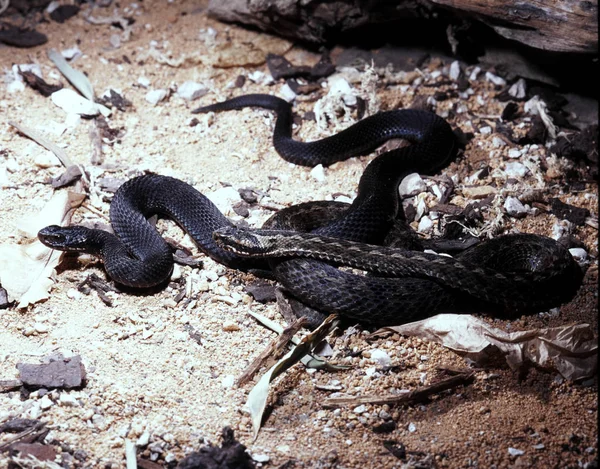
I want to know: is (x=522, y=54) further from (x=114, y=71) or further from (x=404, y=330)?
(x=114, y=71)

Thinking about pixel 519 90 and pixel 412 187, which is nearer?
pixel 412 187

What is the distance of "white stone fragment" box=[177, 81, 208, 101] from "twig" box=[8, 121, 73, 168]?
1512 millimetres

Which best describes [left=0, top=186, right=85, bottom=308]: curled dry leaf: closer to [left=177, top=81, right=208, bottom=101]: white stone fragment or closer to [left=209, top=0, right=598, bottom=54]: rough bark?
[left=177, top=81, right=208, bottom=101]: white stone fragment

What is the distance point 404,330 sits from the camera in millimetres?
4387

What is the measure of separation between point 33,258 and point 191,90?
279cm

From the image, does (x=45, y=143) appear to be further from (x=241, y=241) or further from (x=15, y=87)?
(x=241, y=241)

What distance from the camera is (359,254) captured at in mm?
4758

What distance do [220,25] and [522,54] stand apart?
3.52 m

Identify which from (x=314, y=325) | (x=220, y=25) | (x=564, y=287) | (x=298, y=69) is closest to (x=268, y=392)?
(x=314, y=325)

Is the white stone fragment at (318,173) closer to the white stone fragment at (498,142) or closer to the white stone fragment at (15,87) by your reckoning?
the white stone fragment at (498,142)

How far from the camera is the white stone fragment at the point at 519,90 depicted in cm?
669

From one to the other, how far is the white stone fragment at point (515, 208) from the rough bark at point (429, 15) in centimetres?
130

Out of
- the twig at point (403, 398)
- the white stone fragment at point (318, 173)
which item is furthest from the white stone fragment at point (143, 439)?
the white stone fragment at point (318, 173)

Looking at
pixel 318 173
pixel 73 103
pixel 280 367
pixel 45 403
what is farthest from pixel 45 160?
pixel 280 367
